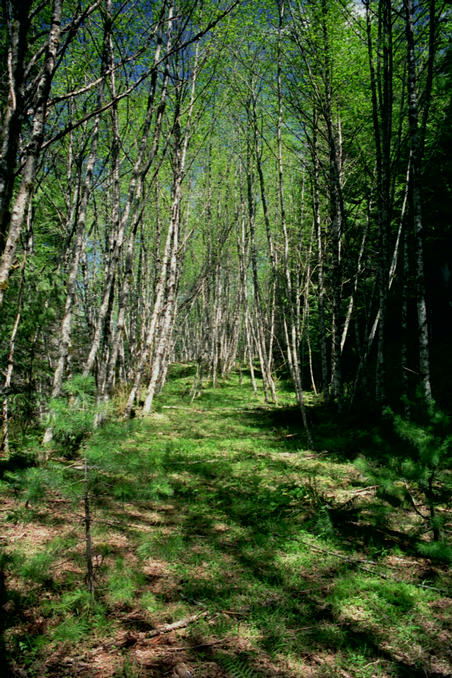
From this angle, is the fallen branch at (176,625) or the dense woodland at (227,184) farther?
the dense woodland at (227,184)

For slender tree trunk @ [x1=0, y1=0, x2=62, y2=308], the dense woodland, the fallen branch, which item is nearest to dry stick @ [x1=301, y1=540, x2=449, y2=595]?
the dense woodland

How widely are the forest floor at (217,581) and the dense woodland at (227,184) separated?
0.24 m

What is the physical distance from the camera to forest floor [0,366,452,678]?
2.02 meters

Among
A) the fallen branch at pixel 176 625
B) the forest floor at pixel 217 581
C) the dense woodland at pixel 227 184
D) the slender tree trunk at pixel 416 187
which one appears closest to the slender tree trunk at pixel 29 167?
the dense woodland at pixel 227 184

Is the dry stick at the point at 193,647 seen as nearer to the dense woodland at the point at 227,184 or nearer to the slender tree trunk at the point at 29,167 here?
the dense woodland at the point at 227,184

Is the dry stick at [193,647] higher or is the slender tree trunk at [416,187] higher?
the slender tree trunk at [416,187]

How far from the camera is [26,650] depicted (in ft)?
6.37

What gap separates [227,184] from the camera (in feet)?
49.5

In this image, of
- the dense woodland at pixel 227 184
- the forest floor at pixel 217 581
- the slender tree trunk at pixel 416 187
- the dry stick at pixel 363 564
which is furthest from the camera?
the slender tree trunk at pixel 416 187

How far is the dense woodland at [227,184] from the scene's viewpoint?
9.14 ft

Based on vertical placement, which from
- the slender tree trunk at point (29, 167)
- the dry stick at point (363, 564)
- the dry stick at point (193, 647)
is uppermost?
the slender tree trunk at point (29, 167)

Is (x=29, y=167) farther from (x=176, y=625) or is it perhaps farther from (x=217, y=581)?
(x=217, y=581)

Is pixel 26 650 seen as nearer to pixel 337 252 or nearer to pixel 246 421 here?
pixel 246 421

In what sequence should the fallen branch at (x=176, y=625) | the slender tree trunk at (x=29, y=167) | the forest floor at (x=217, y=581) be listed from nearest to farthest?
A: the slender tree trunk at (x=29, y=167) < the forest floor at (x=217, y=581) < the fallen branch at (x=176, y=625)
